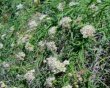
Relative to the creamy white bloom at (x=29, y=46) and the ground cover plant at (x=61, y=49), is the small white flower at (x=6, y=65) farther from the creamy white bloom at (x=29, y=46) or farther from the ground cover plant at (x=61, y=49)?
the creamy white bloom at (x=29, y=46)

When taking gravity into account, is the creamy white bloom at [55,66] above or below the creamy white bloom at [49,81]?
above

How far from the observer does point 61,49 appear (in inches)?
89.2

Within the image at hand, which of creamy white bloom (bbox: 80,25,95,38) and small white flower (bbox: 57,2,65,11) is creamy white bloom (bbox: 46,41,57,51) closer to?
creamy white bloom (bbox: 80,25,95,38)

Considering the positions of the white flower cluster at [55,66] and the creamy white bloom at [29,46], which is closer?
the white flower cluster at [55,66]

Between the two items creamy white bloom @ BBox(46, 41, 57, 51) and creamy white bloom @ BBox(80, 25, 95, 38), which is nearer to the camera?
creamy white bloom @ BBox(80, 25, 95, 38)

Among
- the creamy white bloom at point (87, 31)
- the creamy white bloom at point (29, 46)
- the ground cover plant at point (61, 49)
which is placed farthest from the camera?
the creamy white bloom at point (29, 46)

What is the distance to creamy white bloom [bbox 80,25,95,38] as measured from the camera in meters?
2.16

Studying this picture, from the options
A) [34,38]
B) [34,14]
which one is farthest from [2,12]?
[34,38]

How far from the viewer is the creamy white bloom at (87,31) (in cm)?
216

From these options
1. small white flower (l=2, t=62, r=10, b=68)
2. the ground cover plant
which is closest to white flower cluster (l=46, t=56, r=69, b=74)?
the ground cover plant

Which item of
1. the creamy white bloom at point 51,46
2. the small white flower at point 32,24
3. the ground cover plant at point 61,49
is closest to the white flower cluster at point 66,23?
the ground cover plant at point 61,49

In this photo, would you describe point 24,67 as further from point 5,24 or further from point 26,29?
point 5,24

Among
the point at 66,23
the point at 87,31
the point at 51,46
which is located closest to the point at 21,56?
the point at 51,46

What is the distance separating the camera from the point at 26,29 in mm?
2766
